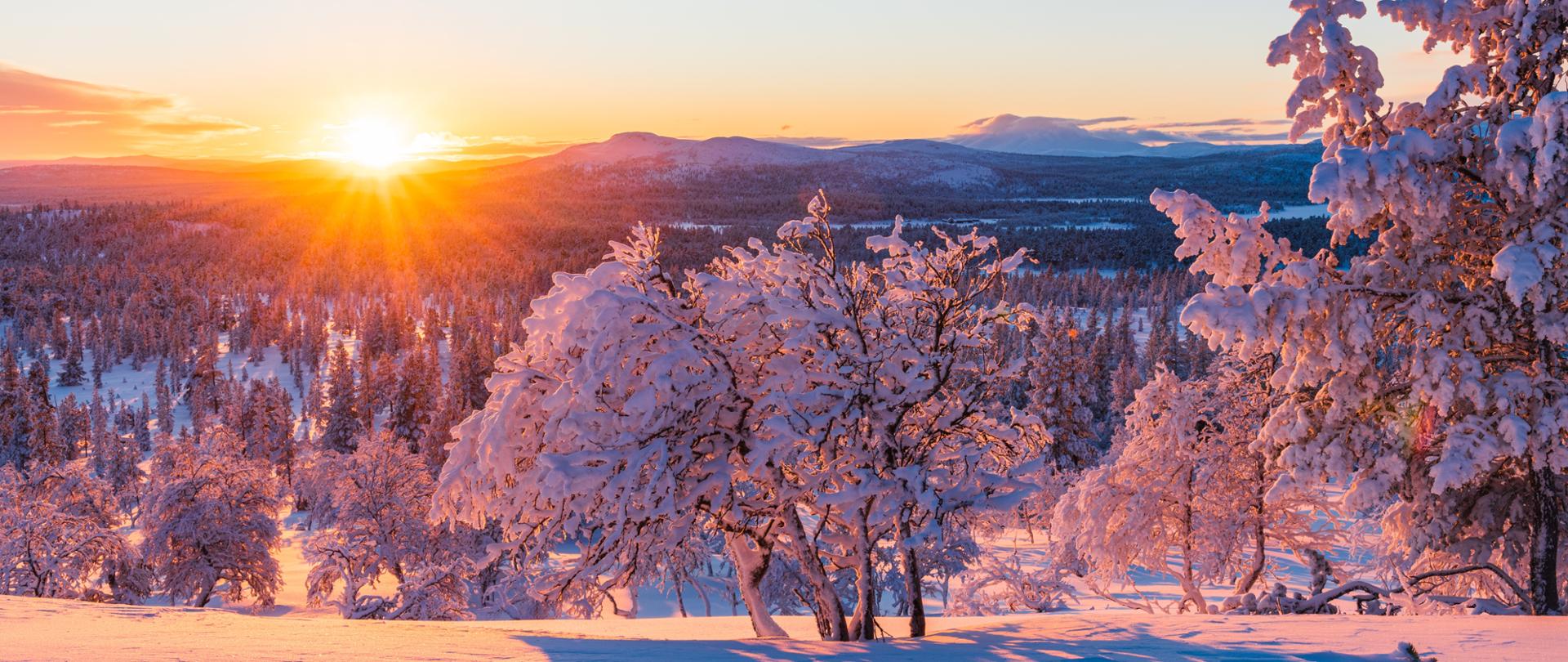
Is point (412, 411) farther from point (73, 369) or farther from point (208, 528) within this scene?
point (73, 369)

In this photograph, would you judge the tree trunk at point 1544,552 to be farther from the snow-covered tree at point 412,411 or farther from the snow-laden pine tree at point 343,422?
the snow-laden pine tree at point 343,422

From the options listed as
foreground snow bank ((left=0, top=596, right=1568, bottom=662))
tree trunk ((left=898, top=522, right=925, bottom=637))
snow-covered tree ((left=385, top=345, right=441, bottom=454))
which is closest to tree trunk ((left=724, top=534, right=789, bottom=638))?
foreground snow bank ((left=0, top=596, right=1568, bottom=662))

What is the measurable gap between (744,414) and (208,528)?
29.5m

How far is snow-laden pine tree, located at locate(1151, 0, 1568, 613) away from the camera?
10.9m

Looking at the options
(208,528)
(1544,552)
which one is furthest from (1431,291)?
(208,528)

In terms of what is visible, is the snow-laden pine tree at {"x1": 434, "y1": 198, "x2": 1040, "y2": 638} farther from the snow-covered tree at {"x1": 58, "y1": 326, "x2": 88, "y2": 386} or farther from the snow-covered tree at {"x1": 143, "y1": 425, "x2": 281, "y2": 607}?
the snow-covered tree at {"x1": 58, "y1": 326, "x2": 88, "y2": 386}

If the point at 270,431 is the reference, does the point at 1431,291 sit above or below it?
above

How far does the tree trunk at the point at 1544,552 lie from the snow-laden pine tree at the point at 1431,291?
0.08ft

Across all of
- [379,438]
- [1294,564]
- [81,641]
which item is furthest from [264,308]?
[81,641]

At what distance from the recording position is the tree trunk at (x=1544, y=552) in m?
11.6

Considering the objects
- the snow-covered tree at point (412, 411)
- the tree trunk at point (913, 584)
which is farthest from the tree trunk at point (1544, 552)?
the snow-covered tree at point (412, 411)

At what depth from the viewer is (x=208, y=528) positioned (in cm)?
3338

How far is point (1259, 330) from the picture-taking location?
36.1ft

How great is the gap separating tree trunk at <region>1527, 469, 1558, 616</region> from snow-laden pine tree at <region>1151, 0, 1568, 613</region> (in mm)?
23
